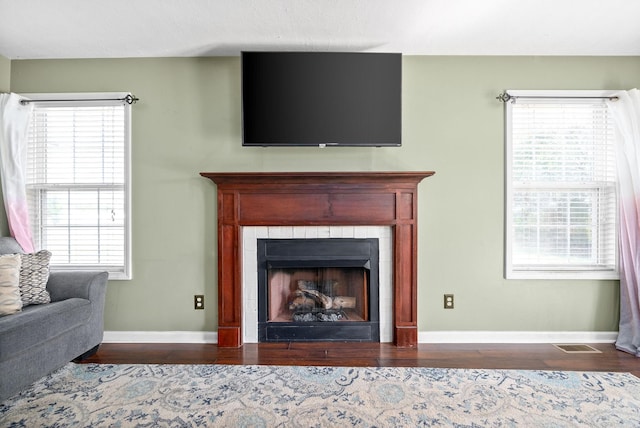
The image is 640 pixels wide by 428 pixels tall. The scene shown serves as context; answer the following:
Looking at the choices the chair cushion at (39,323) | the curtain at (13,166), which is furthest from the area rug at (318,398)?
the curtain at (13,166)

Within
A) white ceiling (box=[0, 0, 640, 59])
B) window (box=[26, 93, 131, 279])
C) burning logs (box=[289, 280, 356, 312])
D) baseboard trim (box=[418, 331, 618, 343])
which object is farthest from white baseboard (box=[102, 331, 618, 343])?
white ceiling (box=[0, 0, 640, 59])

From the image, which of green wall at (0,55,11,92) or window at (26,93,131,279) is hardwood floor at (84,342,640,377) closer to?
window at (26,93,131,279)

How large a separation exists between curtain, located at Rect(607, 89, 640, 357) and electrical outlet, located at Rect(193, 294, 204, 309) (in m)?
3.36

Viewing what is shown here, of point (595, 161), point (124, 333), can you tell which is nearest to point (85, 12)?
point (124, 333)

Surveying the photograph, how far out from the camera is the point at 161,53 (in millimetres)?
2830

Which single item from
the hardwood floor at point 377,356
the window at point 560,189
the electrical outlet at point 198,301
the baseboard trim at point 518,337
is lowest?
the hardwood floor at point 377,356

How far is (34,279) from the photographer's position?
236 cm

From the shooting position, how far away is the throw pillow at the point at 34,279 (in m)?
2.32

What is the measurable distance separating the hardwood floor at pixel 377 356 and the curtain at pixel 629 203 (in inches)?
9.2

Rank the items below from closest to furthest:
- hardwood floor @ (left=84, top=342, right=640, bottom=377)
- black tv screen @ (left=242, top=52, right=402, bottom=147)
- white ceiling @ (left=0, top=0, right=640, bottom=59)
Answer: white ceiling @ (left=0, top=0, right=640, bottom=59)
hardwood floor @ (left=84, top=342, right=640, bottom=377)
black tv screen @ (left=242, top=52, right=402, bottom=147)

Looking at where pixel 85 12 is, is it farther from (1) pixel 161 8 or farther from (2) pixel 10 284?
(2) pixel 10 284

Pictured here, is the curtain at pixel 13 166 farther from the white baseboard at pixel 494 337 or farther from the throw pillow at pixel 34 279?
the white baseboard at pixel 494 337

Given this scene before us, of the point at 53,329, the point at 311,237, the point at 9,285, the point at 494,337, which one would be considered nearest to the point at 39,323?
the point at 53,329

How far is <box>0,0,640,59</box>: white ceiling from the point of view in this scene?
7.30ft
